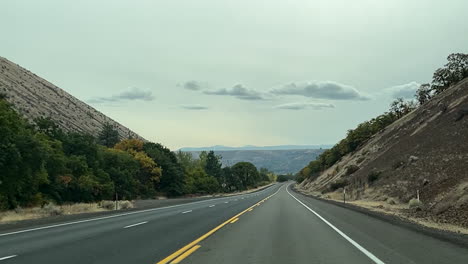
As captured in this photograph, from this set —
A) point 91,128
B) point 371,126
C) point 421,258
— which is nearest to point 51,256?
point 421,258

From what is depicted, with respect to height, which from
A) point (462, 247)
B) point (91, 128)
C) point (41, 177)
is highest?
point (91, 128)

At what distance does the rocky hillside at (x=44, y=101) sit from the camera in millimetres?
88812

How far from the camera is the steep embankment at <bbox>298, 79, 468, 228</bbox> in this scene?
75.0ft

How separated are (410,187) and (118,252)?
31.6 m

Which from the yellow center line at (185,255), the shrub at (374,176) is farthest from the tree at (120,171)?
the yellow center line at (185,255)

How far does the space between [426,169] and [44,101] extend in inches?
3329

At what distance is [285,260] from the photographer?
30.9 ft

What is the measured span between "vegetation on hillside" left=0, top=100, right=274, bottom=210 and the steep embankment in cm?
2393

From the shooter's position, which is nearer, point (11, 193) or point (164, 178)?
point (11, 193)

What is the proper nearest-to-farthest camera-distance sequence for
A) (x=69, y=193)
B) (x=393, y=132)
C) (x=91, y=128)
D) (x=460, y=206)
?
1. (x=460, y=206)
2. (x=69, y=193)
3. (x=393, y=132)
4. (x=91, y=128)

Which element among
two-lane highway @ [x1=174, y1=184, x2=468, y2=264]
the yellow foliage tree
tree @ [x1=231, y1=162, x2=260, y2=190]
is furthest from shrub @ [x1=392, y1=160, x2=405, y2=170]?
tree @ [x1=231, y1=162, x2=260, y2=190]

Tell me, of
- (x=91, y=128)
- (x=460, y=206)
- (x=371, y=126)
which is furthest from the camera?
(x=91, y=128)

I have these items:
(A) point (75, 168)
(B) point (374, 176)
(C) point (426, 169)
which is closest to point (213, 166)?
(A) point (75, 168)

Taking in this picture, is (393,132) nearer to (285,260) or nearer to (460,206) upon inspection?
(460,206)
